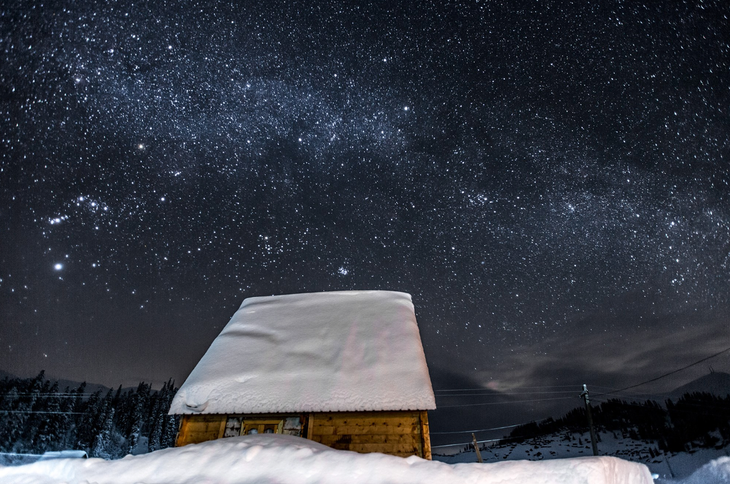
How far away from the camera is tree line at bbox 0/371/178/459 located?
48.1m

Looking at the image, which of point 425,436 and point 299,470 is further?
point 425,436

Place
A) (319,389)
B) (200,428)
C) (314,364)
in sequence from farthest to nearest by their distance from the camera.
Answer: (314,364), (200,428), (319,389)

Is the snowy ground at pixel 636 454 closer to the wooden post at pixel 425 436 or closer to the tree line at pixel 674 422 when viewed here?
the tree line at pixel 674 422

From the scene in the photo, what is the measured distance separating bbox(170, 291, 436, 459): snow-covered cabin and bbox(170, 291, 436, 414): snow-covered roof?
0.02 m

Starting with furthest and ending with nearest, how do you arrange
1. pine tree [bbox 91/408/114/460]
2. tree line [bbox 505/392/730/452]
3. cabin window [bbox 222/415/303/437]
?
tree line [bbox 505/392/730/452] → pine tree [bbox 91/408/114/460] → cabin window [bbox 222/415/303/437]

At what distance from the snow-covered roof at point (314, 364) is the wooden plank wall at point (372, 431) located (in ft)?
1.62

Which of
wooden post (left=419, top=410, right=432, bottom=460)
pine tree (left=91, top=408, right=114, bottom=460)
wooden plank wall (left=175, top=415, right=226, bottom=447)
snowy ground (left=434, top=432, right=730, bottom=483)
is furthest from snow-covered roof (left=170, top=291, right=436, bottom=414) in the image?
pine tree (left=91, top=408, right=114, bottom=460)

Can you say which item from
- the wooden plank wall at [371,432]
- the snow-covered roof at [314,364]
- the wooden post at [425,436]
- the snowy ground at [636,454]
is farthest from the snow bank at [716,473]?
the snowy ground at [636,454]

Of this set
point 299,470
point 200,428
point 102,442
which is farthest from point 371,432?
point 102,442

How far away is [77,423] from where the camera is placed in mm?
56812

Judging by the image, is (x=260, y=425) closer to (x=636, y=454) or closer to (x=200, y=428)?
(x=200, y=428)

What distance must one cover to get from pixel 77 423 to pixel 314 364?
69.1 meters

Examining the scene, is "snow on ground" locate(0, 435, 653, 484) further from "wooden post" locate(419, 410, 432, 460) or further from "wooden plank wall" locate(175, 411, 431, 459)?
"wooden plank wall" locate(175, 411, 431, 459)

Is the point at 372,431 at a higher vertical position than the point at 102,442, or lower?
higher
